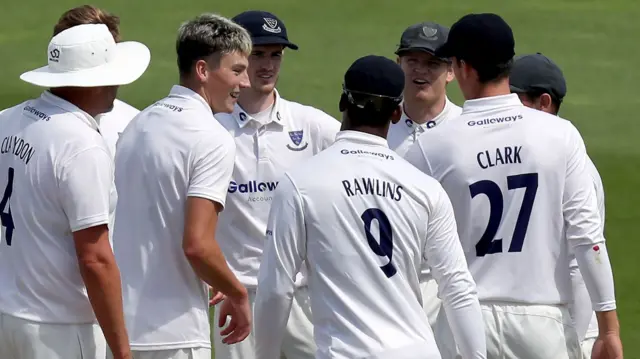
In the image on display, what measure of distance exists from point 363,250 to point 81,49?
4.66 feet

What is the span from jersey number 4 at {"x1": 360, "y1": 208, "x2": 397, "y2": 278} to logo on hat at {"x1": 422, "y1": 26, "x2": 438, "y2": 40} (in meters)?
2.16

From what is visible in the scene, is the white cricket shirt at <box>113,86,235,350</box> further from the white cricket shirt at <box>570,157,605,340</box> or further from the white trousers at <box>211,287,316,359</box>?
the white cricket shirt at <box>570,157,605,340</box>

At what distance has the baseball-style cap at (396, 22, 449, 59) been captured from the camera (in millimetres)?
6477

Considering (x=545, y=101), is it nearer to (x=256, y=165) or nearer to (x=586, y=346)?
(x=586, y=346)

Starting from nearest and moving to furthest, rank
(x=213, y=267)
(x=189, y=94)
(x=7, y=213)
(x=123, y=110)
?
(x=7, y=213)
(x=213, y=267)
(x=189, y=94)
(x=123, y=110)

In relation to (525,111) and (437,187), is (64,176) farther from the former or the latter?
(525,111)

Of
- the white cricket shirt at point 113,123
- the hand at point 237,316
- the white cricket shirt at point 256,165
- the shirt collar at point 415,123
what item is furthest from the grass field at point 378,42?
the hand at point 237,316

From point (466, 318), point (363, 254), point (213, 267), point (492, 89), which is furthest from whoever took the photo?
point (492, 89)

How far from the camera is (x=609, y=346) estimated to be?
16.5 ft

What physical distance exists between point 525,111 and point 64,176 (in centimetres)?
179

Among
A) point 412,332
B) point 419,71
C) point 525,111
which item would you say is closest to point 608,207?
point 419,71

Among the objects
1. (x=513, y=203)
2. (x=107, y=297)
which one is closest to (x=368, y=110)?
(x=513, y=203)

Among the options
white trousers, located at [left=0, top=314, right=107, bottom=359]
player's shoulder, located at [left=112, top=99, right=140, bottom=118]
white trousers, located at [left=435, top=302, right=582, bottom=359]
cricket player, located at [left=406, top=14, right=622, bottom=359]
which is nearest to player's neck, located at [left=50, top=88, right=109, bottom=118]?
white trousers, located at [left=0, top=314, right=107, bottom=359]

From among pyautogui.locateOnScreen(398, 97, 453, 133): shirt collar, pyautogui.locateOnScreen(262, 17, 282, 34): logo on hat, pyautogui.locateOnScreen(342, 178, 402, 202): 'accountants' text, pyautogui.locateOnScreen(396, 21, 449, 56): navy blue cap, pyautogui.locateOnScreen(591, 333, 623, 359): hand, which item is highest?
pyautogui.locateOnScreen(262, 17, 282, 34): logo on hat
